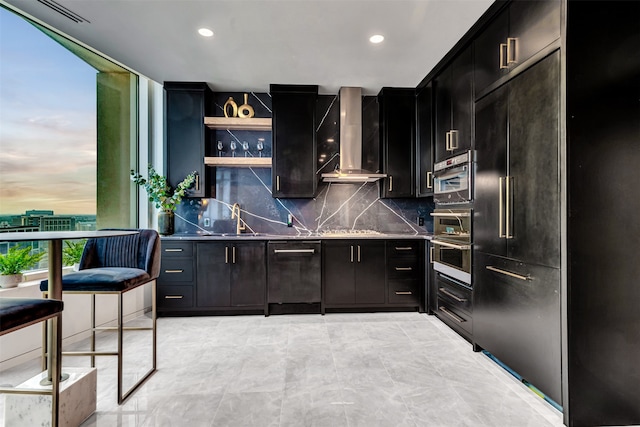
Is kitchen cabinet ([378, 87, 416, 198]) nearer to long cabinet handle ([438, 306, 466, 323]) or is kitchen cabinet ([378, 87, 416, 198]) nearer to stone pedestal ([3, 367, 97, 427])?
long cabinet handle ([438, 306, 466, 323])

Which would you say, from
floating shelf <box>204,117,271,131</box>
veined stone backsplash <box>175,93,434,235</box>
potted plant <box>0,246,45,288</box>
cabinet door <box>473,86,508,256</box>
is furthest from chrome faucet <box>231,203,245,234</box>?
cabinet door <box>473,86,508,256</box>

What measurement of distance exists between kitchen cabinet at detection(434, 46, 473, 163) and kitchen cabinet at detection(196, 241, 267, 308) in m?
2.27

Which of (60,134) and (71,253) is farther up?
(60,134)

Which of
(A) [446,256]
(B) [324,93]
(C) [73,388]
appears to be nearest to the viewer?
(C) [73,388]

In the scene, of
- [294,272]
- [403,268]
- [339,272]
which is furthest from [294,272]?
[403,268]

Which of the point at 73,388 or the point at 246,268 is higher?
the point at 246,268

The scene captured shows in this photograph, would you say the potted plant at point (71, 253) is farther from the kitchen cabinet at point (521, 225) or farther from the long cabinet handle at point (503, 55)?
the long cabinet handle at point (503, 55)

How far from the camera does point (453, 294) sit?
111 inches

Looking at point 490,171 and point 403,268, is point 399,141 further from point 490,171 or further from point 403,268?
point 490,171

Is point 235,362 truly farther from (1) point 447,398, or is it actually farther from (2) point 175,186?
(2) point 175,186

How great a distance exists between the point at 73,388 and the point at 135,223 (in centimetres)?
242

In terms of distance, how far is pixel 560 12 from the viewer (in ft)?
5.15

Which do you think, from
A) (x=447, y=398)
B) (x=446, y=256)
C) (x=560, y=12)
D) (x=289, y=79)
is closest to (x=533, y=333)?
(x=447, y=398)

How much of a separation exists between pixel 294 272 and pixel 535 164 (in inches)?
98.1
